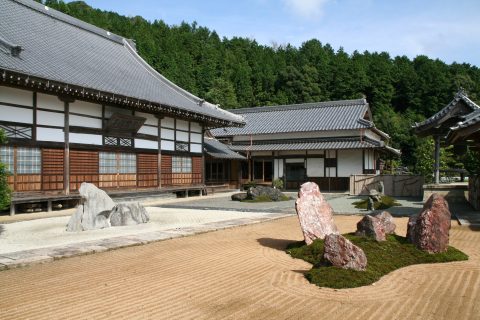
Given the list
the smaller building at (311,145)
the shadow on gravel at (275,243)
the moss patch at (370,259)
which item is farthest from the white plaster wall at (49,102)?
the smaller building at (311,145)

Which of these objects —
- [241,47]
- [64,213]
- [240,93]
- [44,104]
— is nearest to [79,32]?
[44,104]

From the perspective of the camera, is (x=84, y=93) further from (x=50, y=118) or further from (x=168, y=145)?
(x=168, y=145)

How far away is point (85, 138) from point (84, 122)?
0.65 metres

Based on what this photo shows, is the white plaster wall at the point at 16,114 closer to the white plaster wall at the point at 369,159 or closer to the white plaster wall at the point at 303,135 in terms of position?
the white plaster wall at the point at 303,135

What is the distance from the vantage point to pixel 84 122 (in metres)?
16.3

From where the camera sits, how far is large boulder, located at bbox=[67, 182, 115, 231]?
33.4 ft

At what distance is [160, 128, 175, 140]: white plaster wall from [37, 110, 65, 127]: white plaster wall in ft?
19.3

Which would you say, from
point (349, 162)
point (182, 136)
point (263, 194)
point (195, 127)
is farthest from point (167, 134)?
point (349, 162)

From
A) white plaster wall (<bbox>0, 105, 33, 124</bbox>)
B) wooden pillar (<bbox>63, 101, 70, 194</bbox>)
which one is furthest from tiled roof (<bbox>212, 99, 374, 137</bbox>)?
white plaster wall (<bbox>0, 105, 33, 124</bbox>)

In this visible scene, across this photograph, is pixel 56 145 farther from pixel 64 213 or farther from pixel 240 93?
pixel 240 93

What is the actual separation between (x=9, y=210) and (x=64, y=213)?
1.70 metres

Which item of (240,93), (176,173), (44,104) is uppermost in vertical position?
(240,93)

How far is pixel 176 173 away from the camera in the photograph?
21.7 metres

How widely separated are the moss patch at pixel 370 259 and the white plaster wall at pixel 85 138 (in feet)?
36.9
